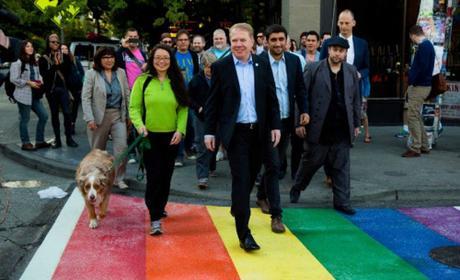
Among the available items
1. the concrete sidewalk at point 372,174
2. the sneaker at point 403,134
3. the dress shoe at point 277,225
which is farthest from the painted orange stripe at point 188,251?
the sneaker at point 403,134

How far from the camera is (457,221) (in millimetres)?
6402

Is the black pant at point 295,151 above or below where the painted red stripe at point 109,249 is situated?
above

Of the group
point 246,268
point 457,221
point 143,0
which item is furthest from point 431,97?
point 143,0

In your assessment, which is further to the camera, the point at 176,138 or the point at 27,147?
the point at 27,147

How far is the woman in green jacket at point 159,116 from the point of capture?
5.84 metres

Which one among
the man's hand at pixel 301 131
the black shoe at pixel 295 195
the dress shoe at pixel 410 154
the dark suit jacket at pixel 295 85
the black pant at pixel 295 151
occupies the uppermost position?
the dark suit jacket at pixel 295 85

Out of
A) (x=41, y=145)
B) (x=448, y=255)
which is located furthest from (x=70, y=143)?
(x=448, y=255)

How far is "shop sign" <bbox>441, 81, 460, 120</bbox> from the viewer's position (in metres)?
12.7

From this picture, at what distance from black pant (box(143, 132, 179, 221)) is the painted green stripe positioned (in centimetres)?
145

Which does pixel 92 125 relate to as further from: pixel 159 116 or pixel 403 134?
pixel 403 134

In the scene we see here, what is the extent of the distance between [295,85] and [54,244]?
10.0 feet

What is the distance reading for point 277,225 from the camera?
5.89 m

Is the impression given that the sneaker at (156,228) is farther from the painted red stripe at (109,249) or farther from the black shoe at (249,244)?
the black shoe at (249,244)

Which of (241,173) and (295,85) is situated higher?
(295,85)
